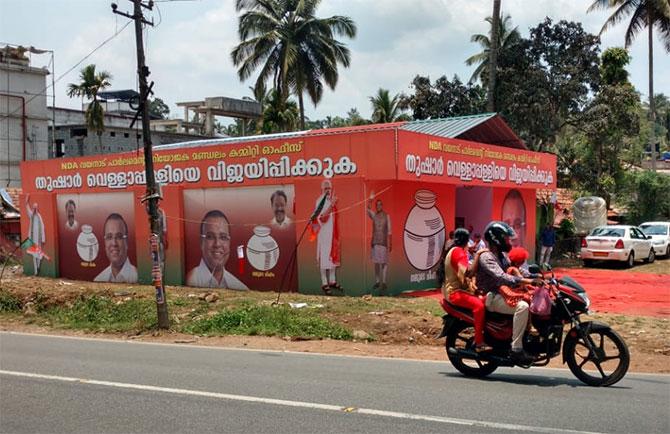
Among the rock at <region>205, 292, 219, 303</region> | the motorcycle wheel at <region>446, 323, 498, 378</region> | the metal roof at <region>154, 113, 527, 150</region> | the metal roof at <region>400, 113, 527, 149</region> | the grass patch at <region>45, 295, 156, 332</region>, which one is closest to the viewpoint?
the motorcycle wheel at <region>446, 323, 498, 378</region>

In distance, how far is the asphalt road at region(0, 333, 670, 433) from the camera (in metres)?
6.27

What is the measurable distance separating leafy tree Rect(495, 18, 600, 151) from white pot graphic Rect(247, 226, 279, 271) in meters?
15.7

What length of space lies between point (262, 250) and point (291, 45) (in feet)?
66.1

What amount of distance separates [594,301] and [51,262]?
18.2 meters

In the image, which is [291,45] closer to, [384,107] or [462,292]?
[384,107]

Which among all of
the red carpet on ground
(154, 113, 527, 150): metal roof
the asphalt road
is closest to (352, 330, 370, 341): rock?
the asphalt road

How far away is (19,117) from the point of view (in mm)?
41469

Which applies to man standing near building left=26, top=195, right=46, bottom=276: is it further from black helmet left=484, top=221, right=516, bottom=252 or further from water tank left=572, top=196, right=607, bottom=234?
water tank left=572, top=196, right=607, bottom=234

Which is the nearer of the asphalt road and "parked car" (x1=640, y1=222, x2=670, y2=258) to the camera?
the asphalt road

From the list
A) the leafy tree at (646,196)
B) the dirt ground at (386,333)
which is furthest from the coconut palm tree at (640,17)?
the dirt ground at (386,333)

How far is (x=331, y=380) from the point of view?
27.5 ft

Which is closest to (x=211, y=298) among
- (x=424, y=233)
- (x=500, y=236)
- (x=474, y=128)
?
(x=424, y=233)

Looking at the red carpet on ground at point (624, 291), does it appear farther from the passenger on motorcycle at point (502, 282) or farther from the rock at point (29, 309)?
the rock at point (29, 309)

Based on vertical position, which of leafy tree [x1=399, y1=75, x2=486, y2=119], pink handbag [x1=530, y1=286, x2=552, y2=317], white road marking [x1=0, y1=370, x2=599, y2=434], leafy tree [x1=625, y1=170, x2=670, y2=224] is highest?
leafy tree [x1=399, y1=75, x2=486, y2=119]
